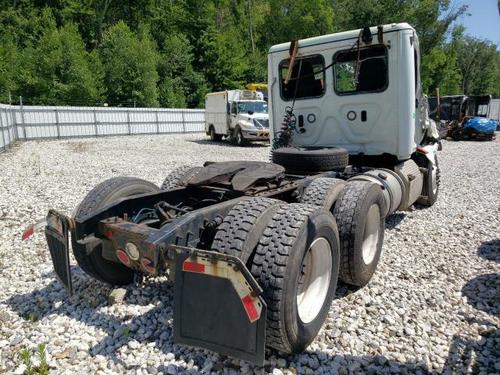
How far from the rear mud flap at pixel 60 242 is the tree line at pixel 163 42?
23.8m

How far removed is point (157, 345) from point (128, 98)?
112 feet

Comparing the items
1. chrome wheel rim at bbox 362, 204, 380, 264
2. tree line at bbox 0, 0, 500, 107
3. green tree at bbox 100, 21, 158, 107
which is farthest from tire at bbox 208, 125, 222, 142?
chrome wheel rim at bbox 362, 204, 380, 264

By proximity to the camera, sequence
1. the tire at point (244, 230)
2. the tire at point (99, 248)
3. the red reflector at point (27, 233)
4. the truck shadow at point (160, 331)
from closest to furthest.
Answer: the tire at point (244, 230) < the truck shadow at point (160, 331) < the red reflector at point (27, 233) < the tire at point (99, 248)

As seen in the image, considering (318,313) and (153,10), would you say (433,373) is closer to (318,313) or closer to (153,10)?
(318,313)

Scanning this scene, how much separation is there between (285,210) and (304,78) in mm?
3798

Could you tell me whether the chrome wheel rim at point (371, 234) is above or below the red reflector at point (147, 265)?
below

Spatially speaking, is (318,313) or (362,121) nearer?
(318,313)

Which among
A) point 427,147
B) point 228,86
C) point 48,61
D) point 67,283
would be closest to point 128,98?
point 48,61

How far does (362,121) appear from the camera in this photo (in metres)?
5.89

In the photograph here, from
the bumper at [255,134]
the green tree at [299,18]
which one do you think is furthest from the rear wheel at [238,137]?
the green tree at [299,18]

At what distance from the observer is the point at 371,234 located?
428 cm

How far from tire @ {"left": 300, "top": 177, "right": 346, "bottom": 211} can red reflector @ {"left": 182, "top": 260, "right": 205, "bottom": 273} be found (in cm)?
166

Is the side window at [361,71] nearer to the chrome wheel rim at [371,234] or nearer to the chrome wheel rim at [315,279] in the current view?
the chrome wheel rim at [371,234]

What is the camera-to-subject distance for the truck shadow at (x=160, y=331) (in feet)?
9.39
